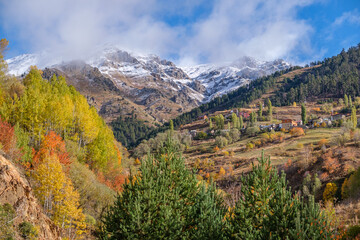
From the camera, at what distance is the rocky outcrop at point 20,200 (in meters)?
19.9

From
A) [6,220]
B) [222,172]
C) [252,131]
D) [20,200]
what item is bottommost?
[222,172]

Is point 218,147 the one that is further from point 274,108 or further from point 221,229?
point 221,229

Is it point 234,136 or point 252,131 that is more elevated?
point 252,131

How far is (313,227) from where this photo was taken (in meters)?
11.9

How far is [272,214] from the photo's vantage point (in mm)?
13969

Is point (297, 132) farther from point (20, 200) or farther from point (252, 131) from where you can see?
point (20, 200)

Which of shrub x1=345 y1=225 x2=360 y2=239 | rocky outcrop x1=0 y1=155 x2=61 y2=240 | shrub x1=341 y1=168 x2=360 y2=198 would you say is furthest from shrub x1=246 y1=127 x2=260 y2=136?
rocky outcrop x1=0 y1=155 x2=61 y2=240

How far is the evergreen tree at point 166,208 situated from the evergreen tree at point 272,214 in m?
1.62

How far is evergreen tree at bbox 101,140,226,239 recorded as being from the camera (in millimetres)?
15789

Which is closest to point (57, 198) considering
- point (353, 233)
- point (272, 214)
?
point (272, 214)

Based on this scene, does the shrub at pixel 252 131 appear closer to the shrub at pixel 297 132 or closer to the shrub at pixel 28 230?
the shrub at pixel 297 132

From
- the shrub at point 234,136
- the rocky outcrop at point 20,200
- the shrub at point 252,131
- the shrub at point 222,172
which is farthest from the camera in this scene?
the shrub at point 252,131

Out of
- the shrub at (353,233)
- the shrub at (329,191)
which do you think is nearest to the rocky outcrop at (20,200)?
the shrub at (353,233)

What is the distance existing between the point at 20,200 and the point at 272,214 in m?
19.5
